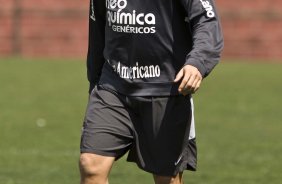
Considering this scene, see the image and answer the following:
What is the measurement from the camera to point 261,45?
80.2ft

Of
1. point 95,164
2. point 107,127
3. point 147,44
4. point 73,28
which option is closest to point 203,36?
point 147,44

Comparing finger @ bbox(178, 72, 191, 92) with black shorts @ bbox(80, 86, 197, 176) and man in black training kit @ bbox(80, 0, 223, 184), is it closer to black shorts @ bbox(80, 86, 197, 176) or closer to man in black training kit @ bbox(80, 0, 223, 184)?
man in black training kit @ bbox(80, 0, 223, 184)

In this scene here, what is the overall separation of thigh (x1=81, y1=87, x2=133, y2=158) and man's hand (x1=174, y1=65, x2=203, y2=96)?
0.71 metres

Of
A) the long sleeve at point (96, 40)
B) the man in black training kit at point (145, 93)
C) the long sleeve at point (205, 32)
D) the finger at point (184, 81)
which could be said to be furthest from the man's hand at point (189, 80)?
the long sleeve at point (96, 40)

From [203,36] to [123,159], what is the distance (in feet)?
15.8

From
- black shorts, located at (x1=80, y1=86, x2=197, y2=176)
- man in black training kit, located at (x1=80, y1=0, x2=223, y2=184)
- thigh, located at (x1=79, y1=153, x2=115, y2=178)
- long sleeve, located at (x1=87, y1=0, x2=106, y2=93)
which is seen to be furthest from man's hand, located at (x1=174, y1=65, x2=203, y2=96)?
long sleeve, located at (x1=87, y1=0, x2=106, y2=93)

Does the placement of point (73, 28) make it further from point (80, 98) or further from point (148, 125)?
point (148, 125)

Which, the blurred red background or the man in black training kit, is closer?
the man in black training kit

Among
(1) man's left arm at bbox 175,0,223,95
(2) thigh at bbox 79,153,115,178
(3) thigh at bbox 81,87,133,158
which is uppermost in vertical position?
(1) man's left arm at bbox 175,0,223,95

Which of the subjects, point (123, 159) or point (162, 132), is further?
point (123, 159)

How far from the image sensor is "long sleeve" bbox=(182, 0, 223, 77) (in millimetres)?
5552

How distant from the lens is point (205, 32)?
18.4ft

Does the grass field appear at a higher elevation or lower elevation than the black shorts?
lower

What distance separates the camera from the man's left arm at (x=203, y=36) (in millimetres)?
5492
